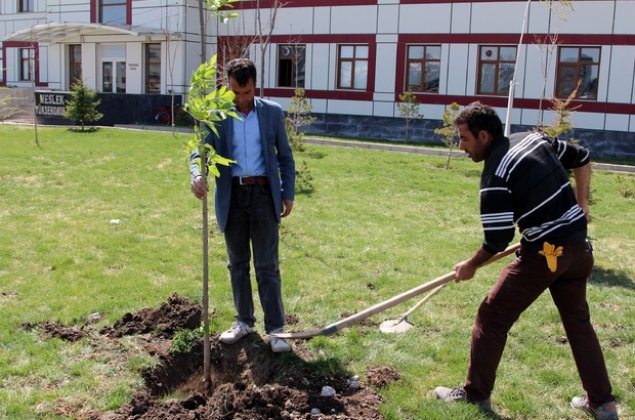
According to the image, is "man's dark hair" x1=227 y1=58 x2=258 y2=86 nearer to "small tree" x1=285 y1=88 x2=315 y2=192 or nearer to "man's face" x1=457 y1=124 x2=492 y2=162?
"man's face" x1=457 y1=124 x2=492 y2=162

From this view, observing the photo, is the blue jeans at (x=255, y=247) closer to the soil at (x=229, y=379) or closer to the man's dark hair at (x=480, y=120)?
the soil at (x=229, y=379)

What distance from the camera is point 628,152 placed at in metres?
20.2

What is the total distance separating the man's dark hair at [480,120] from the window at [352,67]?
20962 mm

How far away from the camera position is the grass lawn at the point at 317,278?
13.6 feet

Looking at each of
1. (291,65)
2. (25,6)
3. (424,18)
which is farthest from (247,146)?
(25,6)

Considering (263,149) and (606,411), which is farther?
(263,149)

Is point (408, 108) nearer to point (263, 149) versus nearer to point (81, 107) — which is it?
point (81, 107)

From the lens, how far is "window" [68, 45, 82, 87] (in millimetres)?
30188

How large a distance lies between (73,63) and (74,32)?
2.87 meters

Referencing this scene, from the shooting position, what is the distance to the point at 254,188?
4352 millimetres

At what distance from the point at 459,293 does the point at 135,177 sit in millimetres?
7598

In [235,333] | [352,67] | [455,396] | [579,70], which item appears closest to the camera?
[455,396]

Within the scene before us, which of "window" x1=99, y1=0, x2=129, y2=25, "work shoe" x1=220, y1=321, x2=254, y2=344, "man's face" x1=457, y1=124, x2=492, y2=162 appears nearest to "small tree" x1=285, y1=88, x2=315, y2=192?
"work shoe" x1=220, y1=321, x2=254, y2=344

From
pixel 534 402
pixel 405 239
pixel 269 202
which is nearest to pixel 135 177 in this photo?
pixel 405 239
